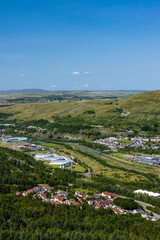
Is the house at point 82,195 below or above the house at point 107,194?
above

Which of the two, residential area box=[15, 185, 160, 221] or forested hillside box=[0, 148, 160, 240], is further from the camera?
residential area box=[15, 185, 160, 221]

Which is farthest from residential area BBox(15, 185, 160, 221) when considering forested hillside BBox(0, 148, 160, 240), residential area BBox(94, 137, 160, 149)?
residential area BBox(94, 137, 160, 149)

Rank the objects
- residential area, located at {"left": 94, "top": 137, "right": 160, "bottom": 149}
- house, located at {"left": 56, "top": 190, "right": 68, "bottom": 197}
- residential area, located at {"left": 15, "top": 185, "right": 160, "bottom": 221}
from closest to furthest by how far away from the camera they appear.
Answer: residential area, located at {"left": 15, "top": 185, "right": 160, "bottom": 221}
house, located at {"left": 56, "top": 190, "right": 68, "bottom": 197}
residential area, located at {"left": 94, "top": 137, "right": 160, "bottom": 149}

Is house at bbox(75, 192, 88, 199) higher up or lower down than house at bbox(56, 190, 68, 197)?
lower down

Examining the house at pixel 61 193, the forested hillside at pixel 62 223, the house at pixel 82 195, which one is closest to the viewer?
the forested hillside at pixel 62 223

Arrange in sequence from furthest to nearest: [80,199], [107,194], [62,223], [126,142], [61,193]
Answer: [126,142]
[107,194]
[61,193]
[80,199]
[62,223]

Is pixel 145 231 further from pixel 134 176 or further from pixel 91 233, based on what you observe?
pixel 134 176

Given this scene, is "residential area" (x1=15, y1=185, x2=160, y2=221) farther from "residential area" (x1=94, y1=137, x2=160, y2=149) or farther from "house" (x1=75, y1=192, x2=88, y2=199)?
"residential area" (x1=94, y1=137, x2=160, y2=149)

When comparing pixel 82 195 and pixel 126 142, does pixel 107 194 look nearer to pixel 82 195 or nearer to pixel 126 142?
pixel 82 195

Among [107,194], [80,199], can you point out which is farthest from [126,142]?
[80,199]

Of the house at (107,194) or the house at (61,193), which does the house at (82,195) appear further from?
the house at (107,194)

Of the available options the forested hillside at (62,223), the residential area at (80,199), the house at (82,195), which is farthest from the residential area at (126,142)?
the forested hillside at (62,223)

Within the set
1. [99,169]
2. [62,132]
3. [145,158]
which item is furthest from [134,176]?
[62,132]
